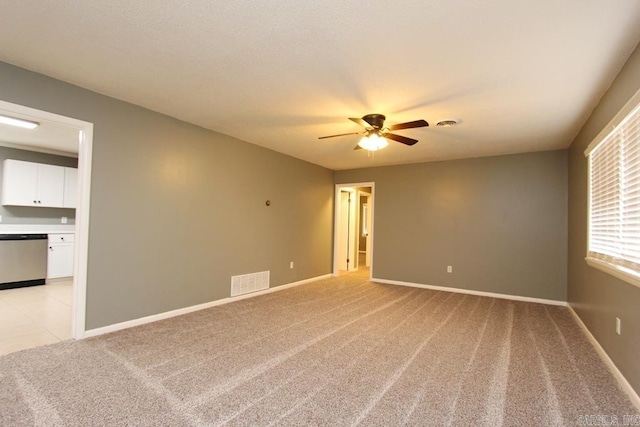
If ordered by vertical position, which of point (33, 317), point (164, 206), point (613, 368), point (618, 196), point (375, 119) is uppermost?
point (375, 119)

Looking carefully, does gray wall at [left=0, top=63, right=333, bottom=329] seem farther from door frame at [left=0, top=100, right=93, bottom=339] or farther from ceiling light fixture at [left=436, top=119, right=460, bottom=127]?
ceiling light fixture at [left=436, top=119, right=460, bottom=127]

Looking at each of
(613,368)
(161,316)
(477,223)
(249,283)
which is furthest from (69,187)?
(613,368)

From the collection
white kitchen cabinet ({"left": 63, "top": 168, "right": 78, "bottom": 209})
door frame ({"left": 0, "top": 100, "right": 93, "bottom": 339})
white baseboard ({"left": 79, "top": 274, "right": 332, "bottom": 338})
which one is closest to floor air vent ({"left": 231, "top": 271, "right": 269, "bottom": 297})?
white baseboard ({"left": 79, "top": 274, "right": 332, "bottom": 338})

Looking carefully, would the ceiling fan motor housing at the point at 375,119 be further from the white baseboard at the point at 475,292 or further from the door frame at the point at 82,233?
the white baseboard at the point at 475,292

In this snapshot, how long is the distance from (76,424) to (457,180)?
5649 mm

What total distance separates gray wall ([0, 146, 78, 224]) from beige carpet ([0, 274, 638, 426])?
4.00m

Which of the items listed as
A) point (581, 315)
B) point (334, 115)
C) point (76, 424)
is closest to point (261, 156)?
point (334, 115)

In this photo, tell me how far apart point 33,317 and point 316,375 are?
3511 millimetres

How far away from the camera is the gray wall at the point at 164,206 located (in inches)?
119

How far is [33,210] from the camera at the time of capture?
18.2ft

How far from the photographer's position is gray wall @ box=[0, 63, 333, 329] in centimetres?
302

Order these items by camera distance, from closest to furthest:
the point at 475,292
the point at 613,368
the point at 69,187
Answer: the point at 613,368, the point at 475,292, the point at 69,187

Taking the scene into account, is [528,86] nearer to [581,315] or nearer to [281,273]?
[581,315]

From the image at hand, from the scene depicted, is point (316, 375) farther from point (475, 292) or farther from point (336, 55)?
point (475, 292)
